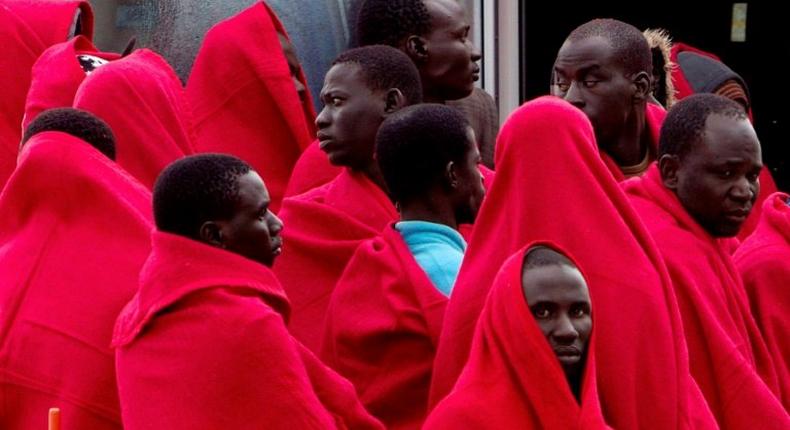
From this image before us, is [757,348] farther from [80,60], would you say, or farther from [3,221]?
[80,60]

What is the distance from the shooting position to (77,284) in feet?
19.7

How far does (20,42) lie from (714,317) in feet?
9.77

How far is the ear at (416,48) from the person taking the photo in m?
7.57

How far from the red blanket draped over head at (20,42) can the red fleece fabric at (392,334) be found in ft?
6.11

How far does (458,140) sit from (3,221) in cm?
124

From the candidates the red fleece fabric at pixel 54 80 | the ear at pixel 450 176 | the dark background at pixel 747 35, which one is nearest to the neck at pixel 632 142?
the ear at pixel 450 176

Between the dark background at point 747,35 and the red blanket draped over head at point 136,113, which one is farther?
the dark background at point 747,35

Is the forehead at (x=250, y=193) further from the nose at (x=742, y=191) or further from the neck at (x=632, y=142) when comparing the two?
the neck at (x=632, y=142)

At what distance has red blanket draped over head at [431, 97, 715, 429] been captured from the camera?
5656 millimetres

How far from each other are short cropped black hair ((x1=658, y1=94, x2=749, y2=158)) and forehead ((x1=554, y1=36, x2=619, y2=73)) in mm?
646

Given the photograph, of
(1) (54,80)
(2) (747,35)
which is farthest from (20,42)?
(2) (747,35)

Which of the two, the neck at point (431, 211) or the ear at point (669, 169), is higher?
the ear at point (669, 169)

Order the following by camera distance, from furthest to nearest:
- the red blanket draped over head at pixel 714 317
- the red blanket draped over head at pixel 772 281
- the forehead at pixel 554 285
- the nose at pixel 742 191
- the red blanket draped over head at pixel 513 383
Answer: the red blanket draped over head at pixel 772 281, the nose at pixel 742 191, the red blanket draped over head at pixel 714 317, the forehead at pixel 554 285, the red blanket draped over head at pixel 513 383

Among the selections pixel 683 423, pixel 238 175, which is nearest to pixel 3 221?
pixel 238 175
